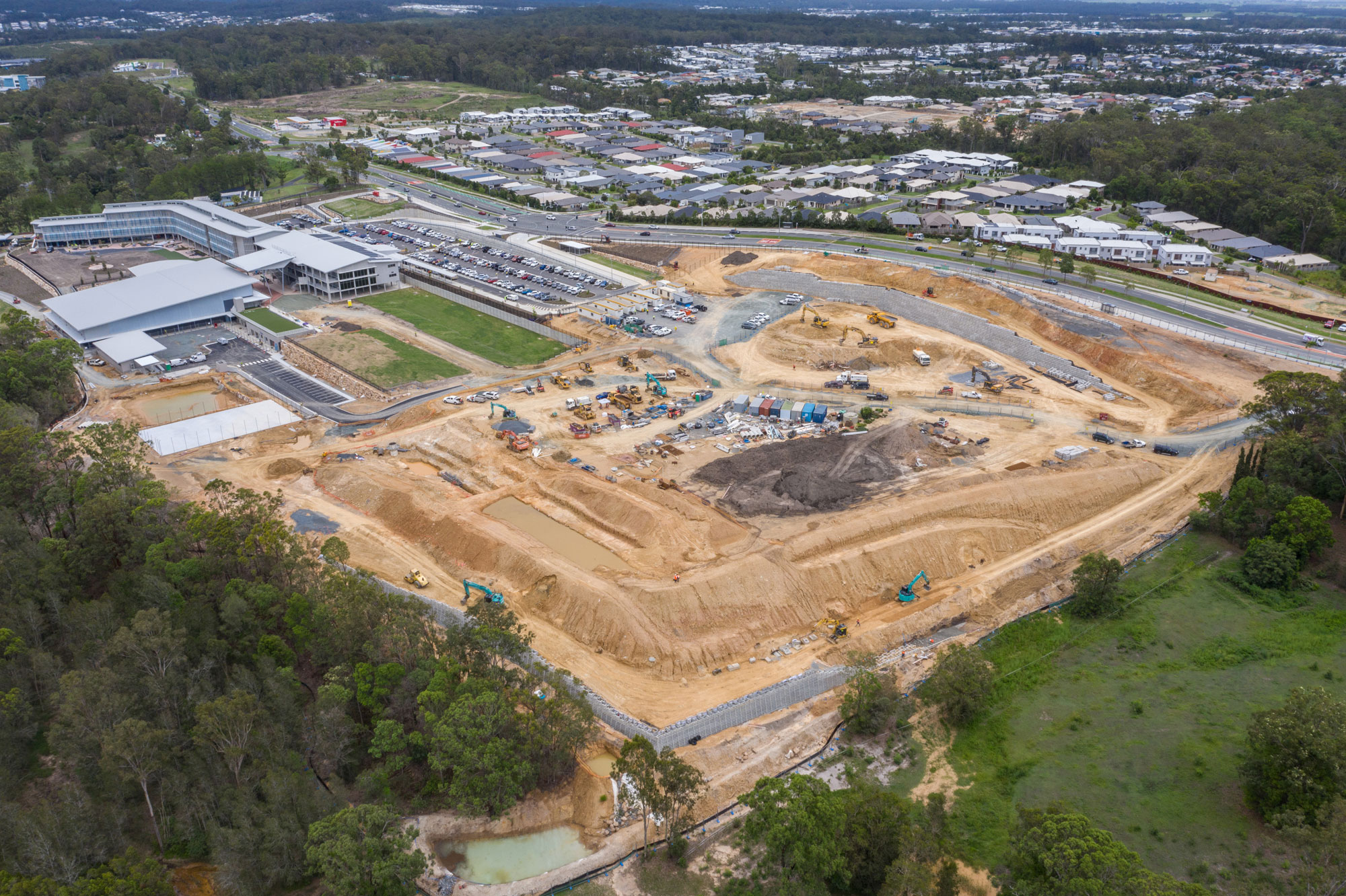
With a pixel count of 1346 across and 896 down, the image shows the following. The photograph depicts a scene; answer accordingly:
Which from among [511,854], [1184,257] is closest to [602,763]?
[511,854]

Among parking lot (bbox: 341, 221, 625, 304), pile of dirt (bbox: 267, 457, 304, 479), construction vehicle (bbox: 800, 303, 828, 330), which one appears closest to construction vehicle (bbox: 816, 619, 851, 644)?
pile of dirt (bbox: 267, 457, 304, 479)

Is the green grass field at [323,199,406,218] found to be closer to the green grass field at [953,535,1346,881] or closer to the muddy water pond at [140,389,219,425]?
the muddy water pond at [140,389,219,425]

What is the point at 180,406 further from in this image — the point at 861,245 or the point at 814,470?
the point at 861,245

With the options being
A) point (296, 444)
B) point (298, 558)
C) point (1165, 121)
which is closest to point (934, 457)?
A: point (298, 558)

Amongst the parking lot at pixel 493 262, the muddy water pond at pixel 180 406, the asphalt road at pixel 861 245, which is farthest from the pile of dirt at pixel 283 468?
the asphalt road at pixel 861 245

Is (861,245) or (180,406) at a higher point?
(861,245)

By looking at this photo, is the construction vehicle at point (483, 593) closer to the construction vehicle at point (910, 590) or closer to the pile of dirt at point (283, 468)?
the pile of dirt at point (283, 468)
